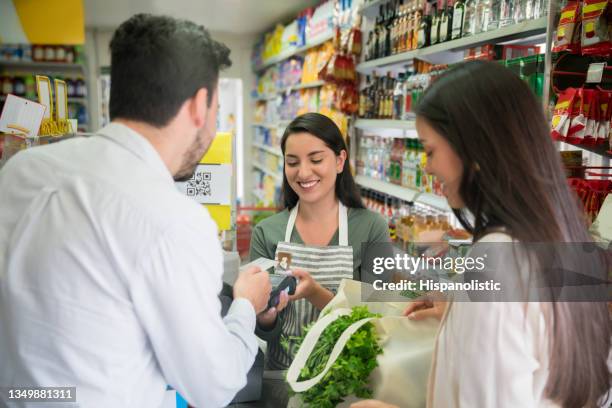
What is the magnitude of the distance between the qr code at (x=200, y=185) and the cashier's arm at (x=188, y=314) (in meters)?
1.45

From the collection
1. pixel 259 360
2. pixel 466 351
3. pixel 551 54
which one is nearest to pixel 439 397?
pixel 466 351

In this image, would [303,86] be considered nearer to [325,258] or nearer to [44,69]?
[325,258]

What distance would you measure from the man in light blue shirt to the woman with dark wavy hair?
0.48m

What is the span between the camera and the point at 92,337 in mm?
1019

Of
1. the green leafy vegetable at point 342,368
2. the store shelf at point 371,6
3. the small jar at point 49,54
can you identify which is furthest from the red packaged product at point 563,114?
the small jar at point 49,54

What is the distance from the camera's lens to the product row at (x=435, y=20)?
2.55 meters

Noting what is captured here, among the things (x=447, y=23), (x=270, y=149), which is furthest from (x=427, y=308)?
(x=270, y=149)

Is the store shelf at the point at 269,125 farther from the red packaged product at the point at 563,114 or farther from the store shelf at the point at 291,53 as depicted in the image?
the red packaged product at the point at 563,114

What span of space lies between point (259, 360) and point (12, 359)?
A: 2.15 feet

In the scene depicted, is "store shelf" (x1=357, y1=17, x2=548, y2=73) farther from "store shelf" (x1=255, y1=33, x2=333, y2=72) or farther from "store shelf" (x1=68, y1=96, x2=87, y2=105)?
"store shelf" (x1=68, y1=96, x2=87, y2=105)

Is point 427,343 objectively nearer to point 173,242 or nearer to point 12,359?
point 173,242

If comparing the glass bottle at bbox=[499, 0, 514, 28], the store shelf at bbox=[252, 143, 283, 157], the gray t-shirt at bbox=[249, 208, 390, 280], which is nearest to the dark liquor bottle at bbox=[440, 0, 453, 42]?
the glass bottle at bbox=[499, 0, 514, 28]

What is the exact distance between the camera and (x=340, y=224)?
2.34 m

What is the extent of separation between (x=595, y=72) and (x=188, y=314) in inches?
64.0
